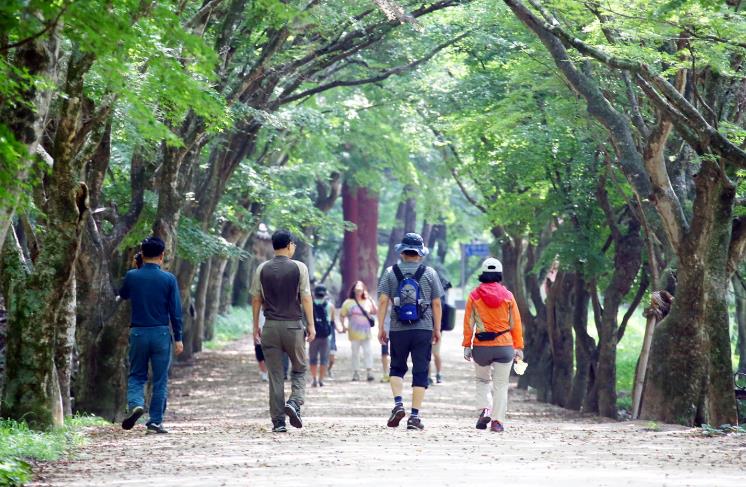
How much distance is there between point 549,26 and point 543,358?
11627 mm

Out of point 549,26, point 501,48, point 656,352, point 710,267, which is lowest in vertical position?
point 656,352

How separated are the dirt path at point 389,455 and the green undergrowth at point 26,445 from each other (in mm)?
171

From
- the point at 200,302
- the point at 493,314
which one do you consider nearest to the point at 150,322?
the point at 493,314

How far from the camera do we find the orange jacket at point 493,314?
12265 millimetres

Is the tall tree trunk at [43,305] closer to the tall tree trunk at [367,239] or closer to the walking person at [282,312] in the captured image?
the walking person at [282,312]

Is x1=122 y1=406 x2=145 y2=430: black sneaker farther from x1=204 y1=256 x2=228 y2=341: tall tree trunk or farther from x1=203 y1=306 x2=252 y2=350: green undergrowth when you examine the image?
x1=203 y1=306 x2=252 y2=350: green undergrowth

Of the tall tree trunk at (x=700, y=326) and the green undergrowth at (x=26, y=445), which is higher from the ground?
the tall tree trunk at (x=700, y=326)

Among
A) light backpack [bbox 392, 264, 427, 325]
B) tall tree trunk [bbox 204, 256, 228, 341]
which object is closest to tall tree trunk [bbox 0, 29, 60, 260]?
light backpack [bbox 392, 264, 427, 325]

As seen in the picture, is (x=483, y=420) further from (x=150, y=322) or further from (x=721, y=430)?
(x=150, y=322)

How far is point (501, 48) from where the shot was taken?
68.5ft

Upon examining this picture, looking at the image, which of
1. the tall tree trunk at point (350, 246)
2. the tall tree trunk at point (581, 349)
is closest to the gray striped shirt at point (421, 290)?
the tall tree trunk at point (581, 349)

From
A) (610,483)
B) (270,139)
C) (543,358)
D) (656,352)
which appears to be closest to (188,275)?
(270,139)

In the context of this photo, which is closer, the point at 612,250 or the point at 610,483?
the point at 610,483

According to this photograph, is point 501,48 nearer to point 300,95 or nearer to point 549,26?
point 300,95
